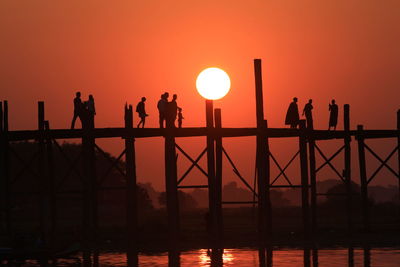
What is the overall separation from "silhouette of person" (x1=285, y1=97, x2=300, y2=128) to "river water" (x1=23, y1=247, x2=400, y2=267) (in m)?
6.07

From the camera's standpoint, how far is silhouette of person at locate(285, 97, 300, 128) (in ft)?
114

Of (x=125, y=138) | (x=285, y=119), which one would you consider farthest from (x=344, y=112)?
(x=125, y=138)

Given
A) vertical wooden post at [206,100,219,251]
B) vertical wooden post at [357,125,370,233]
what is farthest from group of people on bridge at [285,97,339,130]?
vertical wooden post at [206,100,219,251]

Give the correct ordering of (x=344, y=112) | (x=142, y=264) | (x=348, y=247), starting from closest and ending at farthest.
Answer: (x=142, y=264) → (x=348, y=247) → (x=344, y=112)

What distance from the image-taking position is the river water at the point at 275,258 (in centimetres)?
2569

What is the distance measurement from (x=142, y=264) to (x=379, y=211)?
39.6 m

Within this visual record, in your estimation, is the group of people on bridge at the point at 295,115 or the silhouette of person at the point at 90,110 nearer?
the silhouette of person at the point at 90,110

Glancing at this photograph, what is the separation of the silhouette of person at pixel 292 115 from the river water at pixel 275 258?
19.9 ft

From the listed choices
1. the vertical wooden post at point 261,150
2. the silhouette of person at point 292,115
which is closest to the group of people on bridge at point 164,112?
the silhouette of person at point 292,115

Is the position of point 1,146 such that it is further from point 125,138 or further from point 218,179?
point 218,179

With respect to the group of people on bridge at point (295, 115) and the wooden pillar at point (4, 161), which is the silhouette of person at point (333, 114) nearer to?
the group of people on bridge at point (295, 115)

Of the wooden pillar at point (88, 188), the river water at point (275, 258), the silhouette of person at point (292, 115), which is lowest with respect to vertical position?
the river water at point (275, 258)

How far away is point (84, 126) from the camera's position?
32094 millimetres

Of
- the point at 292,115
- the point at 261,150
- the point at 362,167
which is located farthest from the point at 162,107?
the point at 362,167
